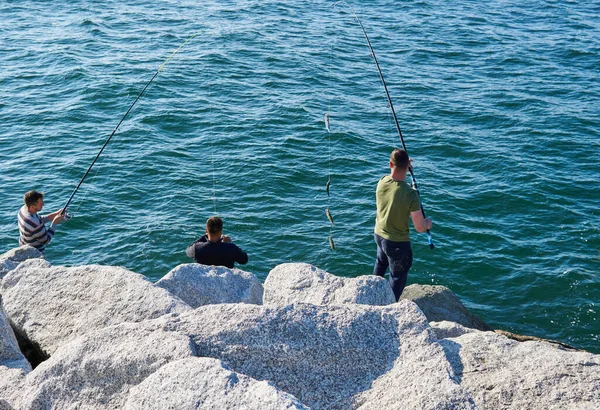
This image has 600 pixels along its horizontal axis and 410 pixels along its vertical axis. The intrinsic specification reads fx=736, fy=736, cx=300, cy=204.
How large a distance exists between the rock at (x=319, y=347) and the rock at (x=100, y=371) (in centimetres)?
29

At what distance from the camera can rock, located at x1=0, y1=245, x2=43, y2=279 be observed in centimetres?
905

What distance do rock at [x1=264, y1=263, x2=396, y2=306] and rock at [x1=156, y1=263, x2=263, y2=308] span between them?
0.33 metres

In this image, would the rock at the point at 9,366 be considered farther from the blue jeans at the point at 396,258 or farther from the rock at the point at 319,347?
the blue jeans at the point at 396,258

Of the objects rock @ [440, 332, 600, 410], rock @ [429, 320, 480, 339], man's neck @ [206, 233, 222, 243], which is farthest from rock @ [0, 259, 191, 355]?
rock @ [440, 332, 600, 410]

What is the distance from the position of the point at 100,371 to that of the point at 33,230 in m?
4.94

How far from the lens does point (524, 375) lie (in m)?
5.69

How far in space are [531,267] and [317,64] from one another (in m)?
9.77

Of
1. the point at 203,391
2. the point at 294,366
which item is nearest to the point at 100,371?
the point at 203,391

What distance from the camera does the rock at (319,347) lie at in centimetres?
553

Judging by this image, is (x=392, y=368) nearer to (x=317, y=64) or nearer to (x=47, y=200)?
(x=47, y=200)

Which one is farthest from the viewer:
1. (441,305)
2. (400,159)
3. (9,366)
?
(441,305)

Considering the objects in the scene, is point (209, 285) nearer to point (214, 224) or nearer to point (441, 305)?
point (214, 224)

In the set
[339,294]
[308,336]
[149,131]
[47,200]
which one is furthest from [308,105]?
[308,336]

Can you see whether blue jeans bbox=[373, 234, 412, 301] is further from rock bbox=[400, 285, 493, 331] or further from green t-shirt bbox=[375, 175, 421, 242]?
rock bbox=[400, 285, 493, 331]
